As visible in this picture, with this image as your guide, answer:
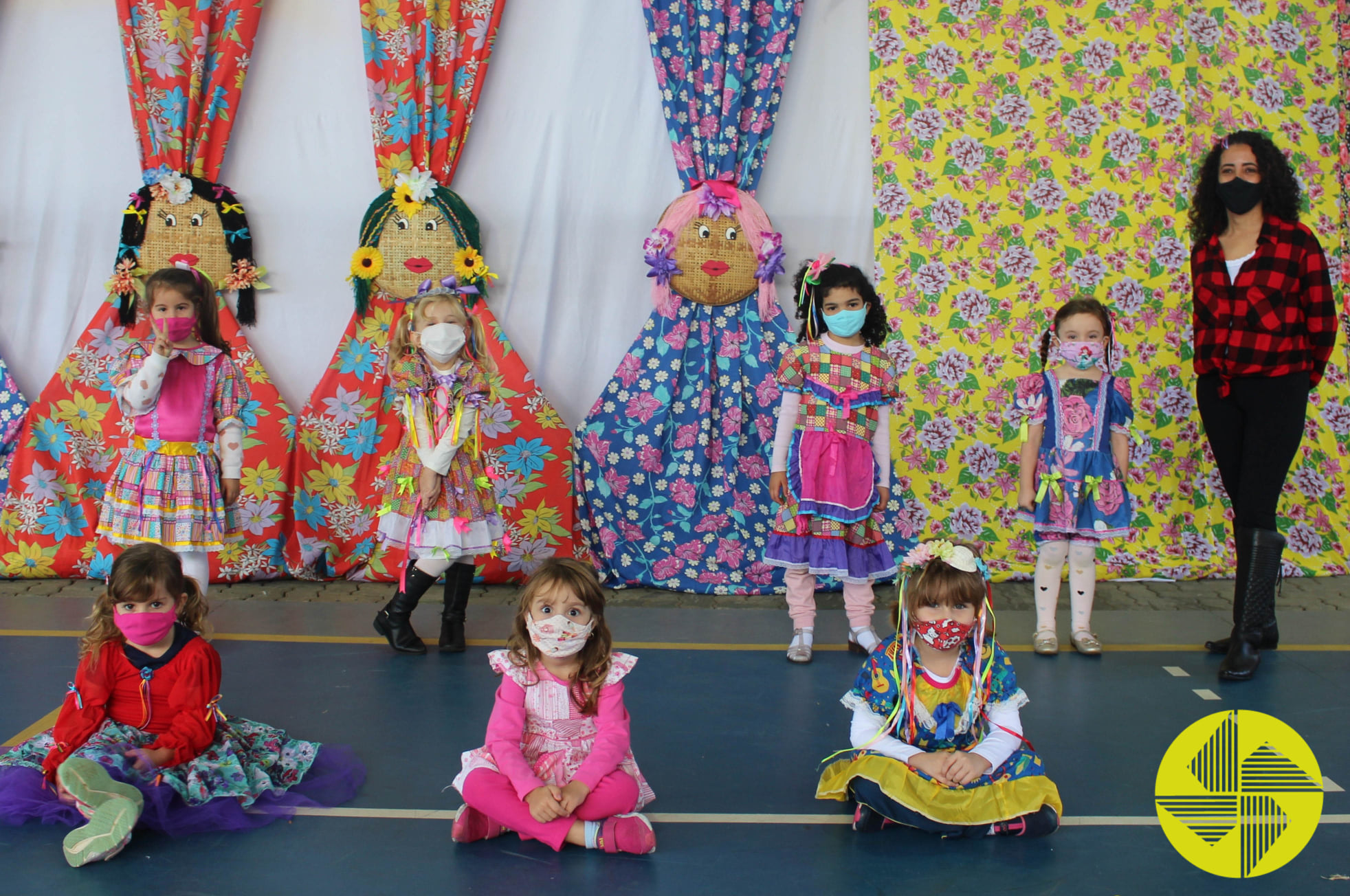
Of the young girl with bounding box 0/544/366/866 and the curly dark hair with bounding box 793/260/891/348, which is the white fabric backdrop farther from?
the young girl with bounding box 0/544/366/866

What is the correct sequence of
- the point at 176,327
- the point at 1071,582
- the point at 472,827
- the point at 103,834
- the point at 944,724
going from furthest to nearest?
the point at 1071,582, the point at 176,327, the point at 944,724, the point at 472,827, the point at 103,834

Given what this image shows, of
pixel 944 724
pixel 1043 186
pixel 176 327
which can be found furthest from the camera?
pixel 1043 186

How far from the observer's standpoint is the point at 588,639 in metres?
2.56

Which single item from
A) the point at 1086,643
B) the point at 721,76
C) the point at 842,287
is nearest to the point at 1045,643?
the point at 1086,643

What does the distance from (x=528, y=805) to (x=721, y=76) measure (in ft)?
10.8

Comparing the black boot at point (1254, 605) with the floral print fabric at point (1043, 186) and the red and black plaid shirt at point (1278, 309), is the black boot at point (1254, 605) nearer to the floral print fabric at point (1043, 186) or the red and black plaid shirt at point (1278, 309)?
the red and black plaid shirt at point (1278, 309)

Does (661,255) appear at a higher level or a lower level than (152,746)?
higher

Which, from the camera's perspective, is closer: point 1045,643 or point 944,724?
point 944,724

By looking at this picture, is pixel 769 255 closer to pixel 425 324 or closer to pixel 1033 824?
pixel 425 324

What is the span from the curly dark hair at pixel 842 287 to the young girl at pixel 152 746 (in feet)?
6.91

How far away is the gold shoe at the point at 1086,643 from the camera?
3.90 m

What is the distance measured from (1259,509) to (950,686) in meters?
1.73

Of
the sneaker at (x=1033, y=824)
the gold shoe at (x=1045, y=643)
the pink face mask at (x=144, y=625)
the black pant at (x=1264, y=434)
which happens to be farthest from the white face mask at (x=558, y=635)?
the black pant at (x=1264, y=434)

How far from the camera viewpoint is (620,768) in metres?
2.53
